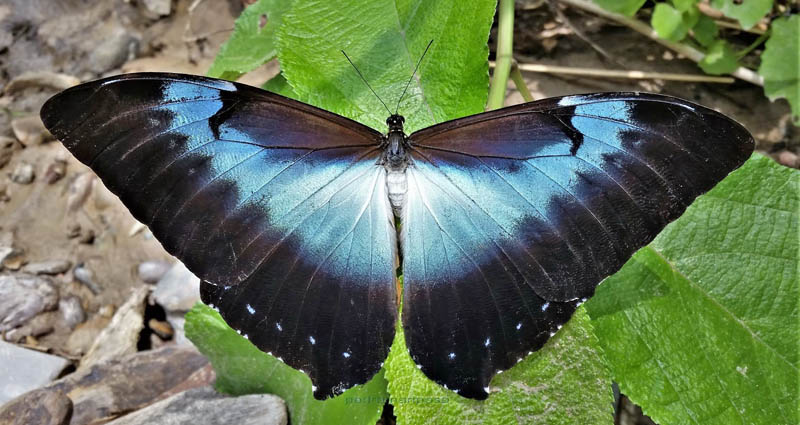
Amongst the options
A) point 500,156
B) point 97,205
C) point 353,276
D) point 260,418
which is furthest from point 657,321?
point 97,205

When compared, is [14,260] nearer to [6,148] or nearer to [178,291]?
[6,148]


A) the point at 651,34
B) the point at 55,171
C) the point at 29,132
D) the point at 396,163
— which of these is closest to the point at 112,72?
the point at 29,132

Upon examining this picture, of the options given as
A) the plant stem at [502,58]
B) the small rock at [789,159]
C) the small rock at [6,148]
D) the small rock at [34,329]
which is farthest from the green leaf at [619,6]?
the small rock at [6,148]

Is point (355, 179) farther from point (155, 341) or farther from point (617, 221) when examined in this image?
point (155, 341)

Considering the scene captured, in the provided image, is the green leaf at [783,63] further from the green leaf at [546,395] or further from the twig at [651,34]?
the green leaf at [546,395]

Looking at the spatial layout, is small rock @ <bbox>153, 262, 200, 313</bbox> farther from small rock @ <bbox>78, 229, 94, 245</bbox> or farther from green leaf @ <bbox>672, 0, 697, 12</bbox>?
green leaf @ <bbox>672, 0, 697, 12</bbox>
